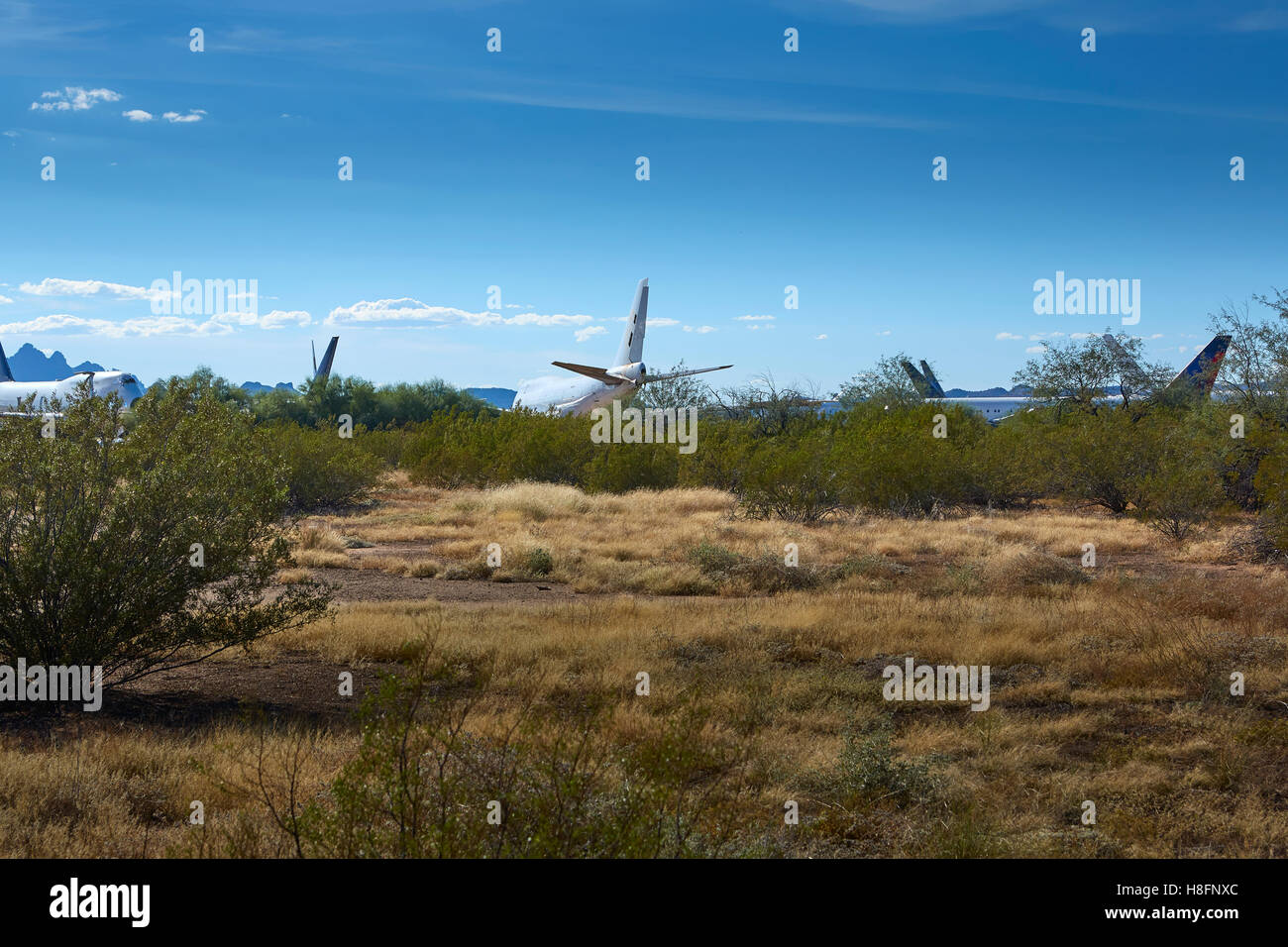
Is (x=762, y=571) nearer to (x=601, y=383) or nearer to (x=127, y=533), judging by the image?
(x=127, y=533)

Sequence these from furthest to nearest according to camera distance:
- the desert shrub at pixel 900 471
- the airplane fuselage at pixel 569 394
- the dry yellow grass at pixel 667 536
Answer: the airplane fuselage at pixel 569 394 < the desert shrub at pixel 900 471 < the dry yellow grass at pixel 667 536

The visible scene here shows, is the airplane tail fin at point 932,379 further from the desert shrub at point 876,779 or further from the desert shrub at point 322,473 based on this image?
the desert shrub at point 876,779

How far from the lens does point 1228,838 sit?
5.68 metres

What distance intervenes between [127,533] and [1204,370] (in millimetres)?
40815

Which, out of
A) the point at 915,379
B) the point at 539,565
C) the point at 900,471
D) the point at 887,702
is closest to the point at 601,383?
the point at 915,379

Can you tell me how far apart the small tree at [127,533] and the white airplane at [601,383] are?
33.3m

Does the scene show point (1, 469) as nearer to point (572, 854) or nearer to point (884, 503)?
point (572, 854)

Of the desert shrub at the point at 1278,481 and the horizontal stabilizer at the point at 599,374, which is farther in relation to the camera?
the horizontal stabilizer at the point at 599,374

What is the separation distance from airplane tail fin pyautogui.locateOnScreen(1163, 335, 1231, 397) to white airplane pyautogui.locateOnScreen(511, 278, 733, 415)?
19.5 meters

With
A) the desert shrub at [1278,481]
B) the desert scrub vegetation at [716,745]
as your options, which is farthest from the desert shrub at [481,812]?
the desert shrub at [1278,481]

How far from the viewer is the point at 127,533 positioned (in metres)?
8.33

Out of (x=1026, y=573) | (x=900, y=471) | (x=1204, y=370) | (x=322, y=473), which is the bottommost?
(x=1026, y=573)

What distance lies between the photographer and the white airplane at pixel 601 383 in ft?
158
